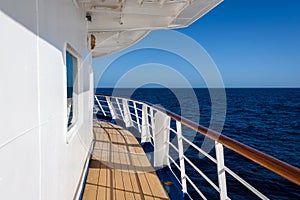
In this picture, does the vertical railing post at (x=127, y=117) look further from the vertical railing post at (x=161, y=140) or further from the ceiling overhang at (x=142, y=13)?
the vertical railing post at (x=161, y=140)

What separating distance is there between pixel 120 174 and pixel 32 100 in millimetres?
1835

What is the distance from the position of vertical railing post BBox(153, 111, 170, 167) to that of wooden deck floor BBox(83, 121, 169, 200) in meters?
0.14

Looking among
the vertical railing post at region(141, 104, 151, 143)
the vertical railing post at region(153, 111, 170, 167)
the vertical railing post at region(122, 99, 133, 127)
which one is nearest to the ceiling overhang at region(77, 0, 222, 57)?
the vertical railing post at region(153, 111, 170, 167)

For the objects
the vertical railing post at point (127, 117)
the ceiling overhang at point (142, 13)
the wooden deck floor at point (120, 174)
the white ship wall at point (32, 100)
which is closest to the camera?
the white ship wall at point (32, 100)

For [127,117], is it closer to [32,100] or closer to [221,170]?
[221,170]

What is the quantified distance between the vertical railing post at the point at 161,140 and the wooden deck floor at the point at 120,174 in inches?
5.5

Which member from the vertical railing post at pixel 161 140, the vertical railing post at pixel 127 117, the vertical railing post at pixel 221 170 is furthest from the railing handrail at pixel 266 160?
the vertical railing post at pixel 127 117

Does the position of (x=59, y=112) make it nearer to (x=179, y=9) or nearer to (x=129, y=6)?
(x=129, y=6)

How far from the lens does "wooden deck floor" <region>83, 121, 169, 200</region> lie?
2.08 metres

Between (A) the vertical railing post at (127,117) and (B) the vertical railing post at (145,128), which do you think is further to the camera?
(A) the vertical railing post at (127,117)

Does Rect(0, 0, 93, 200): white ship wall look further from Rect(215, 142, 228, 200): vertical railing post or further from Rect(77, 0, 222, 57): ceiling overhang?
Rect(77, 0, 222, 57): ceiling overhang

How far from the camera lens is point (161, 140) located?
8.58 feet

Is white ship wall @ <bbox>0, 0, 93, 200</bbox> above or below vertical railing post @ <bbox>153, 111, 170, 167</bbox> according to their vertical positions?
above

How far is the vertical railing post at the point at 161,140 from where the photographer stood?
8.30ft
